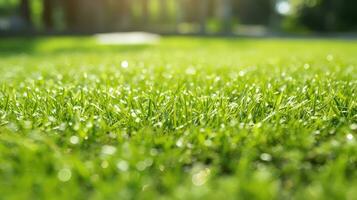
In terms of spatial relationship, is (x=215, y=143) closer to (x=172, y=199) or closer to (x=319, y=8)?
(x=172, y=199)

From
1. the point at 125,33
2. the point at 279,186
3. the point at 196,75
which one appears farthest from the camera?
the point at 125,33

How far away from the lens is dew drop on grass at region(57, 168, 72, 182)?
130 centimetres

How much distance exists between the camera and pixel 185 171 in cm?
146

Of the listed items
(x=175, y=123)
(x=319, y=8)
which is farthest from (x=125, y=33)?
(x=175, y=123)

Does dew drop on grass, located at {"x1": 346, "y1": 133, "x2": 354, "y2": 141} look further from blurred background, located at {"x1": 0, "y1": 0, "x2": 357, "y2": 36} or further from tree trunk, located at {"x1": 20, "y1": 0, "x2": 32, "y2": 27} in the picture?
tree trunk, located at {"x1": 20, "y1": 0, "x2": 32, "y2": 27}

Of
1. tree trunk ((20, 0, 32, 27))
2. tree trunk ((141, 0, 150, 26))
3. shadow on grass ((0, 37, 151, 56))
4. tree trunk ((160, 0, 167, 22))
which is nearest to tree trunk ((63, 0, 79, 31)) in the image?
tree trunk ((20, 0, 32, 27))

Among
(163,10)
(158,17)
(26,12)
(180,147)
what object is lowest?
(158,17)

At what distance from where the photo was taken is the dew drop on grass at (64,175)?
1301 mm

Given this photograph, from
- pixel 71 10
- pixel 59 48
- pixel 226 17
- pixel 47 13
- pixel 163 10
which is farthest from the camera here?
pixel 163 10

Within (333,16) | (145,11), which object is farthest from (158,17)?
(333,16)

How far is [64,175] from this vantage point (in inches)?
51.9

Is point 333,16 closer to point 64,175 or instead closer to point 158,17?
point 158,17

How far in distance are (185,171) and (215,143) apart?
22 cm

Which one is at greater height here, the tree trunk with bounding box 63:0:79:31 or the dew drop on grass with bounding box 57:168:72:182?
the dew drop on grass with bounding box 57:168:72:182
